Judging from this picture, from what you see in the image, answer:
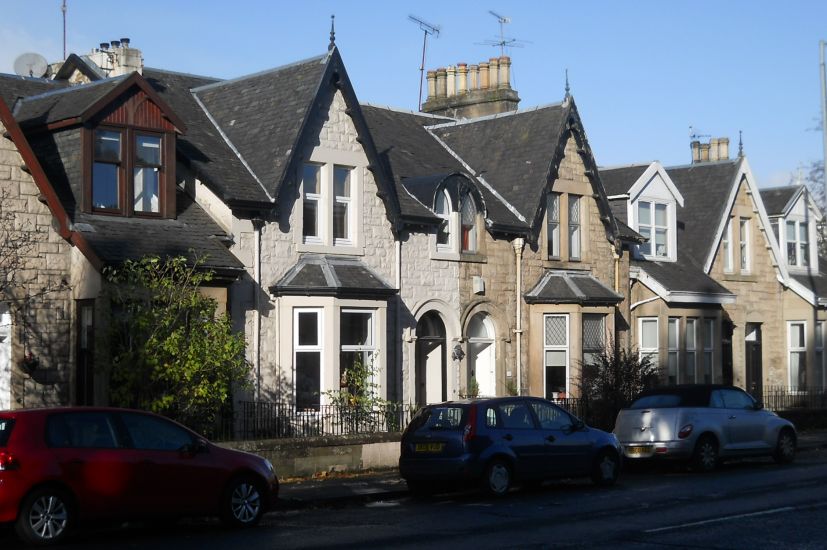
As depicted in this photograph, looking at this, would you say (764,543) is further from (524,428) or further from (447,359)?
(447,359)

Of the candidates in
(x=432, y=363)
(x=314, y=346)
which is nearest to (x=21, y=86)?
(x=314, y=346)

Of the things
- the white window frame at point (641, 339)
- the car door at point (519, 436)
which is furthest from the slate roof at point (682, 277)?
the car door at point (519, 436)

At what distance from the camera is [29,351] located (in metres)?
21.6

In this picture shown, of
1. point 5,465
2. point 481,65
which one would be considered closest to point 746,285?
point 481,65

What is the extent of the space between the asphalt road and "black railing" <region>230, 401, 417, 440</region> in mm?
4684

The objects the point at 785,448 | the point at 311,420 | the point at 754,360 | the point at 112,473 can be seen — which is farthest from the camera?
the point at 754,360

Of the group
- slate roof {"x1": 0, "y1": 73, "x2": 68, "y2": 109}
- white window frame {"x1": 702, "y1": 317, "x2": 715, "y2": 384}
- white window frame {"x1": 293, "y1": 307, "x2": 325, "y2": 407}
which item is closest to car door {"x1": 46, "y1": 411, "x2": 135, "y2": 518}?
white window frame {"x1": 293, "y1": 307, "x2": 325, "y2": 407}

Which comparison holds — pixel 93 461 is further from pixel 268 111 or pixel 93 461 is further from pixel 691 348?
pixel 691 348

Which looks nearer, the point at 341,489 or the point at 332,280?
the point at 341,489

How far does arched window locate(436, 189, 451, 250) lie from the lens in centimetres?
2875

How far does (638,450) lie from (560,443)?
411 centimetres

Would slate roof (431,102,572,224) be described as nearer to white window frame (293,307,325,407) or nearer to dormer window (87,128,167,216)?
white window frame (293,307,325,407)

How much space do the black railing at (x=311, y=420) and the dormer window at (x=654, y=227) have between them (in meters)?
12.7

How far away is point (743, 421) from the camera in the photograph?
80.3ft
